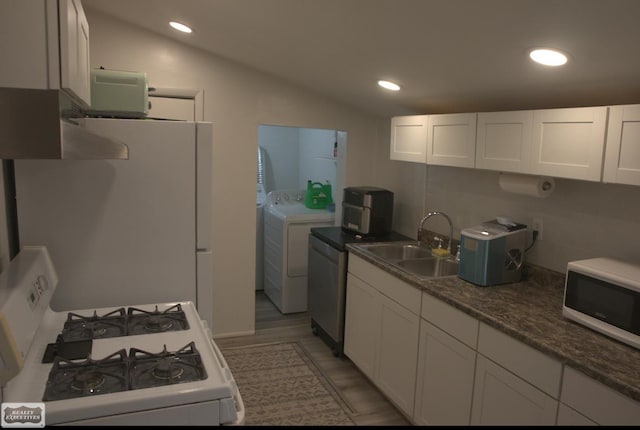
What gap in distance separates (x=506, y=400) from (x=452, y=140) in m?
1.45

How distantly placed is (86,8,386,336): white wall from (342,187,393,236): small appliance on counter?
0.52 metres

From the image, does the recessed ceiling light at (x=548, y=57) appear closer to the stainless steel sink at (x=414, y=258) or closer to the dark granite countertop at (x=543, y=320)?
the dark granite countertop at (x=543, y=320)

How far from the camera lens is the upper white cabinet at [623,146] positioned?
1.84 meters

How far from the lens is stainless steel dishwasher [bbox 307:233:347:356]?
3510mm

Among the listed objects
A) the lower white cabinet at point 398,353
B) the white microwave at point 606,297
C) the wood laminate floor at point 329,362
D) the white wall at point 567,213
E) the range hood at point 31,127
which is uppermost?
the range hood at point 31,127

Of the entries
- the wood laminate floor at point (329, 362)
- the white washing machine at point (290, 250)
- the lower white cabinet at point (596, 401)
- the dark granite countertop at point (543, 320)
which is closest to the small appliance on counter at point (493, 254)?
the dark granite countertop at point (543, 320)

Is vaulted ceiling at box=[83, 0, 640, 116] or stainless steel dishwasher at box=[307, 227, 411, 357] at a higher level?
vaulted ceiling at box=[83, 0, 640, 116]

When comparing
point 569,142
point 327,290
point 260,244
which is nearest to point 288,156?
point 260,244

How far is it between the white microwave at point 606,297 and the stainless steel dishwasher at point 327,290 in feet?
5.50

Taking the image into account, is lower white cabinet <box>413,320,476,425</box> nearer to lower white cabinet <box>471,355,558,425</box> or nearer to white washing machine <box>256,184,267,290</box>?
lower white cabinet <box>471,355,558,425</box>

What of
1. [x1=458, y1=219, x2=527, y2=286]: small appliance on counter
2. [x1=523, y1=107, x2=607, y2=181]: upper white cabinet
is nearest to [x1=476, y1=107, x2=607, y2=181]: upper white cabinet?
[x1=523, y1=107, x2=607, y2=181]: upper white cabinet

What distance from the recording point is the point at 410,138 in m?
3.26

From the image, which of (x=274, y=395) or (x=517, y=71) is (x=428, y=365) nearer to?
(x=274, y=395)

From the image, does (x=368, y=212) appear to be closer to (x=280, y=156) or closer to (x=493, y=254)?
(x=493, y=254)
